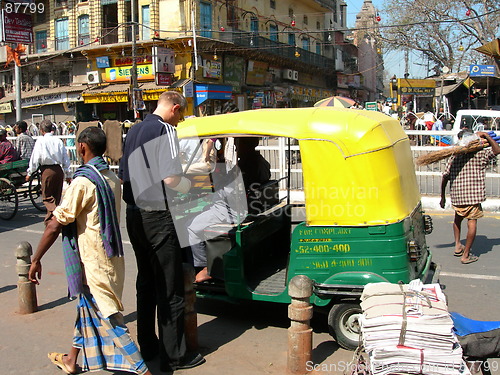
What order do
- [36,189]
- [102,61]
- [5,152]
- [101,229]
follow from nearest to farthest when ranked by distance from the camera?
[101,229]
[5,152]
[36,189]
[102,61]

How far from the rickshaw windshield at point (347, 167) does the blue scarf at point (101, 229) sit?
134 centimetres

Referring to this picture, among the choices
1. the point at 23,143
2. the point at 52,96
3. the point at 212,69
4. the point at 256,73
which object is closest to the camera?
the point at 23,143

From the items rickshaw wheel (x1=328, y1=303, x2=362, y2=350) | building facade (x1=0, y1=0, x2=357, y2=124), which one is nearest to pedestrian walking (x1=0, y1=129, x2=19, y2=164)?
rickshaw wheel (x1=328, y1=303, x2=362, y2=350)

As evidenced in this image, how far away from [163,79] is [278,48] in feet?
39.2

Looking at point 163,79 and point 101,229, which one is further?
point 163,79

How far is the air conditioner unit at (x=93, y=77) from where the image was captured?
31.2 metres

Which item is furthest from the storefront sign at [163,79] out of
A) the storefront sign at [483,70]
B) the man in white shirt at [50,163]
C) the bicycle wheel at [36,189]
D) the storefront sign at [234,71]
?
the man in white shirt at [50,163]

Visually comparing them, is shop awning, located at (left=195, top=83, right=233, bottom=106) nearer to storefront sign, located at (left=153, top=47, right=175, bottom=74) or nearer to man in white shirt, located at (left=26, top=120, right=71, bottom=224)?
storefront sign, located at (left=153, top=47, right=175, bottom=74)

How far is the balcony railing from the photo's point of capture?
33.2 metres

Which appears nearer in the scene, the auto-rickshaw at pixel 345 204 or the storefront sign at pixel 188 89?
the auto-rickshaw at pixel 345 204

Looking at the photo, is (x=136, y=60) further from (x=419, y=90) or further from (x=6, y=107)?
(x=419, y=90)

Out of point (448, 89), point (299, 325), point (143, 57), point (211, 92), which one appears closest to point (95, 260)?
point (299, 325)

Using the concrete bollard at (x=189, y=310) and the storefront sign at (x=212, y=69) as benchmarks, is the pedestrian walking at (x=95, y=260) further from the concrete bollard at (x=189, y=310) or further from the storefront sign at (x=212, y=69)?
the storefront sign at (x=212, y=69)

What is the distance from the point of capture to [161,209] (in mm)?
3785
